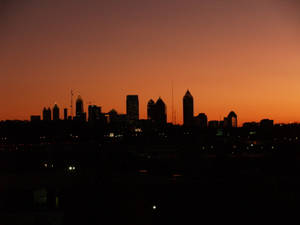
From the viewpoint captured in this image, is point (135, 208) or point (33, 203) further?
point (33, 203)

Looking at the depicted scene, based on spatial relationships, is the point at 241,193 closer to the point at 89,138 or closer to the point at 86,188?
the point at 86,188

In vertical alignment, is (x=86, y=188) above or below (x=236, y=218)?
above

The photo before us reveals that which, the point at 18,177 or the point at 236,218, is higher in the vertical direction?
the point at 18,177

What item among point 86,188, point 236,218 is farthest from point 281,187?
point 86,188

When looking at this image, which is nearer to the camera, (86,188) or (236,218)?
(236,218)

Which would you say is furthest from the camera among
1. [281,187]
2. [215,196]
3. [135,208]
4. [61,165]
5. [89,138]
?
[89,138]

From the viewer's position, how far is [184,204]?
13070mm

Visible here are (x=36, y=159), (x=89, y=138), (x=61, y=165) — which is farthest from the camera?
(x=89, y=138)

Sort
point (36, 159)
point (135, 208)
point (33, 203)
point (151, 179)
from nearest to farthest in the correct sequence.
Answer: point (135, 208) < point (33, 203) < point (151, 179) < point (36, 159)

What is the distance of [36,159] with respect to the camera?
28.8m

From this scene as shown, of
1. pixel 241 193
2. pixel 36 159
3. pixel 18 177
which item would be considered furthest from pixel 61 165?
pixel 241 193

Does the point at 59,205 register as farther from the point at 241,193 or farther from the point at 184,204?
the point at 241,193

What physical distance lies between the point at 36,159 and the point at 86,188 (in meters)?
17.0

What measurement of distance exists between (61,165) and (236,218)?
17056 millimetres
